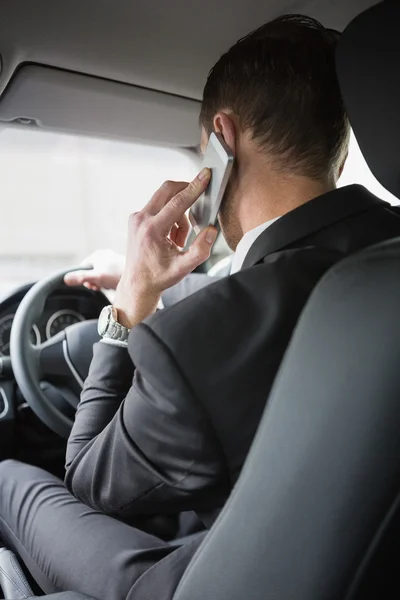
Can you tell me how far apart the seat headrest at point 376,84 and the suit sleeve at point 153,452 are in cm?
43

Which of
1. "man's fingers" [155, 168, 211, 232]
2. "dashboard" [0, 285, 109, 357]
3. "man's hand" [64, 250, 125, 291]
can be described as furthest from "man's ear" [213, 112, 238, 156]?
"dashboard" [0, 285, 109, 357]

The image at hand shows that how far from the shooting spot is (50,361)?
173 cm

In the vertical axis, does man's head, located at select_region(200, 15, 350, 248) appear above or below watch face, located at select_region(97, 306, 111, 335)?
above

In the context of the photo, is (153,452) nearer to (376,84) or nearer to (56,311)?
(376,84)

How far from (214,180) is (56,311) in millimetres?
868

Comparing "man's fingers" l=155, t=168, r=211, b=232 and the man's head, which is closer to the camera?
the man's head

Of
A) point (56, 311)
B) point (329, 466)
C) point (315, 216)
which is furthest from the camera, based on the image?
point (56, 311)

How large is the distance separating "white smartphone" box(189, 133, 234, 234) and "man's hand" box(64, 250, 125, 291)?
52 centimetres

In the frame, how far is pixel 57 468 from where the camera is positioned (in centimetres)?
182

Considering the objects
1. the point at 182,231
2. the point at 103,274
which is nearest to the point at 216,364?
the point at 182,231

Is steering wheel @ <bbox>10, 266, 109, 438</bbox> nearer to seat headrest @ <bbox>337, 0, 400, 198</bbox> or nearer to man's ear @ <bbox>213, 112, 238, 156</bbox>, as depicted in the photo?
man's ear @ <bbox>213, 112, 238, 156</bbox>

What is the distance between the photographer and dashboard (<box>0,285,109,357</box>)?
5.76ft

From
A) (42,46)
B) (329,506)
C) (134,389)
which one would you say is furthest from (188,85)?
(329,506)

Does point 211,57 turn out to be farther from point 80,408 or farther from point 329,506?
point 329,506
